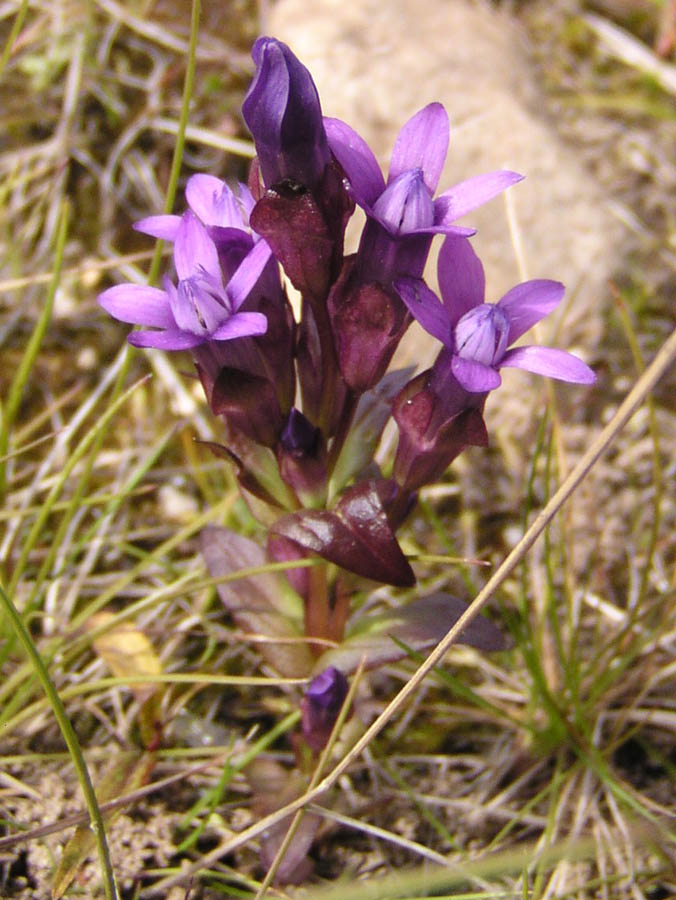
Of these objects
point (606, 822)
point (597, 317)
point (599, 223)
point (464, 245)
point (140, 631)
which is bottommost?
point (606, 822)

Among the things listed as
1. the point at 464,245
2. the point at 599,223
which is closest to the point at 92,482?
the point at 464,245

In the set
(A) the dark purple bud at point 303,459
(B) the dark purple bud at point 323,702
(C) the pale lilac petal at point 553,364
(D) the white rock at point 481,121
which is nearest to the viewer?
(C) the pale lilac petal at point 553,364

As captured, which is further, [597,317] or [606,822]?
[597,317]

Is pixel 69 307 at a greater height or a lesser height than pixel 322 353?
lesser

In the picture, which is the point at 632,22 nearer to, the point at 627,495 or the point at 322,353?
the point at 627,495

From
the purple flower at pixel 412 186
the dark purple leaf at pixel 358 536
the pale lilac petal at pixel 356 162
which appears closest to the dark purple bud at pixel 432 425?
the dark purple leaf at pixel 358 536

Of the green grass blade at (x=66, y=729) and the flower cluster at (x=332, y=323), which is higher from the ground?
the flower cluster at (x=332, y=323)

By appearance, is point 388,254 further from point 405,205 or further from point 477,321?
point 477,321

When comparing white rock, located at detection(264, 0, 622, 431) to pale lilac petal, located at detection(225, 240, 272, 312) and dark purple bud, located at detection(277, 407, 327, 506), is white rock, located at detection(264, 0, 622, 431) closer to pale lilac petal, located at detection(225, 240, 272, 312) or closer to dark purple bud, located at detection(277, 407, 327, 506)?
dark purple bud, located at detection(277, 407, 327, 506)

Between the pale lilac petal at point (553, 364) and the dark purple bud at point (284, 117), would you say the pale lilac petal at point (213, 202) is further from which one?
the pale lilac petal at point (553, 364)
